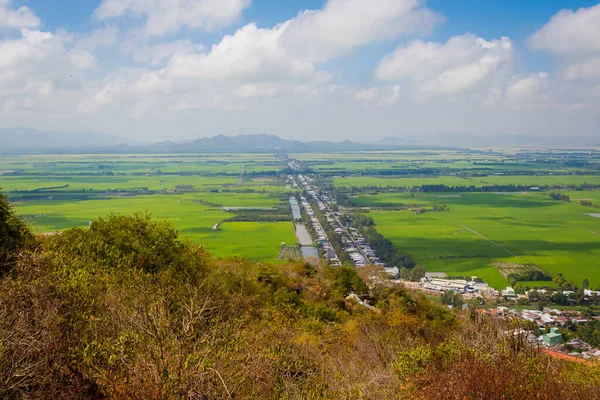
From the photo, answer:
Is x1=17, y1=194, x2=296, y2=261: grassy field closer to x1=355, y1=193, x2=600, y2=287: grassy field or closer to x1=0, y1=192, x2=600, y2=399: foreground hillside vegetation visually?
x1=355, y1=193, x2=600, y2=287: grassy field

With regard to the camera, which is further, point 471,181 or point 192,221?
point 471,181

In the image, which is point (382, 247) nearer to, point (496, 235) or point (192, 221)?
point (496, 235)

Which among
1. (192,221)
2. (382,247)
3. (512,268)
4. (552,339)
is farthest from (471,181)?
(552,339)

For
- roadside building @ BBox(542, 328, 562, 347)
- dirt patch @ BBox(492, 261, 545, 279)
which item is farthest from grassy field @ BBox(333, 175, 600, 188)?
roadside building @ BBox(542, 328, 562, 347)

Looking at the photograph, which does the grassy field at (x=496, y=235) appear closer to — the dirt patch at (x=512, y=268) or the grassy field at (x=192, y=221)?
the dirt patch at (x=512, y=268)

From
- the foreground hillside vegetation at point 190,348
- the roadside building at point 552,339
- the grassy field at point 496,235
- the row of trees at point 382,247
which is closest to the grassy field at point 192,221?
the row of trees at point 382,247

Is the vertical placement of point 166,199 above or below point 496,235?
above

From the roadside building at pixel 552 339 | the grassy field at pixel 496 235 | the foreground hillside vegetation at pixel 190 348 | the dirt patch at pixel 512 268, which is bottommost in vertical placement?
the dirt patch at pixel 512 268
